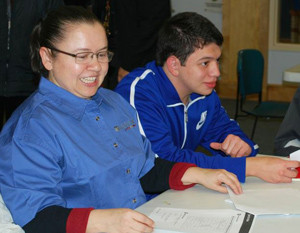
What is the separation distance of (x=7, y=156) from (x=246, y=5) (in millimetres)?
5390

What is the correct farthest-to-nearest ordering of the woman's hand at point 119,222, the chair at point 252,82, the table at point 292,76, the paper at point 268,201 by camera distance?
the chair at point 252,82 → the table at point 292,76 → the paper at point 268,201 → the woman's hand at point 119,222

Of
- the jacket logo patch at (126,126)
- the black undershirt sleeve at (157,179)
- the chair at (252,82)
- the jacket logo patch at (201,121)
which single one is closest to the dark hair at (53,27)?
the jacket logo patch at (126,126)

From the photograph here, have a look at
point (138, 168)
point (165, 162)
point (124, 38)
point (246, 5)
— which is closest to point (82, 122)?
point (138, 168)

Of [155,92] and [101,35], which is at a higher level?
[101,35]

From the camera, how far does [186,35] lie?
2336 millimetres

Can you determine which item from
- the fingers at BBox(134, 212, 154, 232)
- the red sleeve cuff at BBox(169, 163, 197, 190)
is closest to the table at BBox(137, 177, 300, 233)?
the red sleeve cuff at BBox(169, 163, 197, 190)

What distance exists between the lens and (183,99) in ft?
8.01

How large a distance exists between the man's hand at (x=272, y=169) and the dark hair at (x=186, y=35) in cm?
60

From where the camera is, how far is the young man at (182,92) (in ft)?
7.29

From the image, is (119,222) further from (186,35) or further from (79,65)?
(186,35)

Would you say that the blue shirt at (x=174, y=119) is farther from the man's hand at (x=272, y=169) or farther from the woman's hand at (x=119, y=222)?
the woman's hand at (x=119, y=222)

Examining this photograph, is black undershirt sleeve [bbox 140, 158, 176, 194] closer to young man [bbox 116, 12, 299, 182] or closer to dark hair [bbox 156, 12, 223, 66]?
young man [bbox 116, 12, 299, 182]

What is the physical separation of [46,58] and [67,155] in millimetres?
336

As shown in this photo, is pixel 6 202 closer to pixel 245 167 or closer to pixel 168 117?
pixel 245 167
